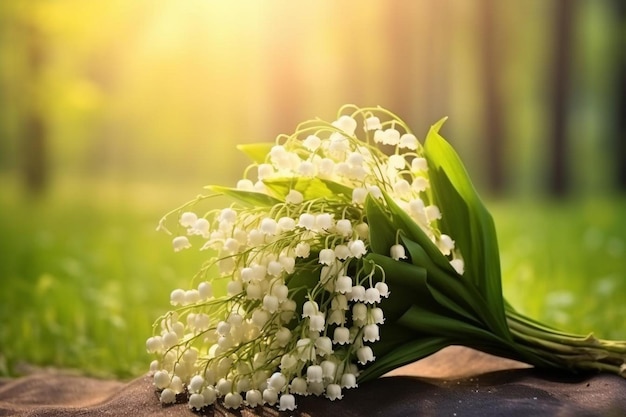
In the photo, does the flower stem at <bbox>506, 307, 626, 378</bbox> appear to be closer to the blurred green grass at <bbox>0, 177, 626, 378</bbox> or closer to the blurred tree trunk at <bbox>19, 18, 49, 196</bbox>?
the blurred green grass at <bbox>0, 177, 626, 378</bbox>

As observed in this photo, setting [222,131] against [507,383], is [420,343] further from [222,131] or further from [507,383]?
[222,131]

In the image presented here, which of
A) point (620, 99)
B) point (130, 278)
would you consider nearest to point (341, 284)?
point (130, 278)

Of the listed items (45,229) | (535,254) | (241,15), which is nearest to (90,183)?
(241,15)

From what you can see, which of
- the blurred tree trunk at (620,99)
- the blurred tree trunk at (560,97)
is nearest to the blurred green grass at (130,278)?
the blurred tree trunk at (560,97)

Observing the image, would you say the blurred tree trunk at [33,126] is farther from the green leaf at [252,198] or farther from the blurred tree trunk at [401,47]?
the green leaf at [252,198]

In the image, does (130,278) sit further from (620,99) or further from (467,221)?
(620,99)

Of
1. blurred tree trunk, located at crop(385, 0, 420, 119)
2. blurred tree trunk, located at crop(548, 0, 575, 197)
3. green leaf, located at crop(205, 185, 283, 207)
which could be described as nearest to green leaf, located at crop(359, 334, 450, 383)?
green leaf, located at crop(205, 185, 283, 207)
